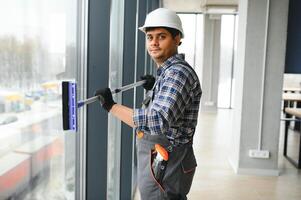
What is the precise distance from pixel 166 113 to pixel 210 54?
7995 mm

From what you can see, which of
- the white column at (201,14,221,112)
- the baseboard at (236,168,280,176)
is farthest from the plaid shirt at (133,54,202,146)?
the white column at (201,14,221,112)

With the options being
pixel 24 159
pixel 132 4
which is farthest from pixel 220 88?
pixel 24 159

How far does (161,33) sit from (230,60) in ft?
28.7

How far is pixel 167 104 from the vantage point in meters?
1.37

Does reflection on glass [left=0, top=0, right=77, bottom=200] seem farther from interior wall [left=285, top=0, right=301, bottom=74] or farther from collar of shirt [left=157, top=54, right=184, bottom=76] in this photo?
interior wall [left=285, top=0, right=301, bottom=74]

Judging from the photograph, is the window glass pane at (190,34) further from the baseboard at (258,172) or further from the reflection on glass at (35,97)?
the reflection on glass at (35,97)

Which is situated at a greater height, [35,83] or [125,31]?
[125,31]

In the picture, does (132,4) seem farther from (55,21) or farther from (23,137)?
(23,137)

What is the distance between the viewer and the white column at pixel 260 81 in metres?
4.07

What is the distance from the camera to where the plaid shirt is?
1.38 m

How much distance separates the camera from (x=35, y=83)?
118 cm

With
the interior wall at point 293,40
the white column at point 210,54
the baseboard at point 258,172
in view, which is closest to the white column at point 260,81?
the baseboard at point 258,172

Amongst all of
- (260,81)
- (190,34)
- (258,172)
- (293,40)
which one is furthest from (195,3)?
(258,172)

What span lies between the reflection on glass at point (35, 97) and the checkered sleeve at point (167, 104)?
367 mm
